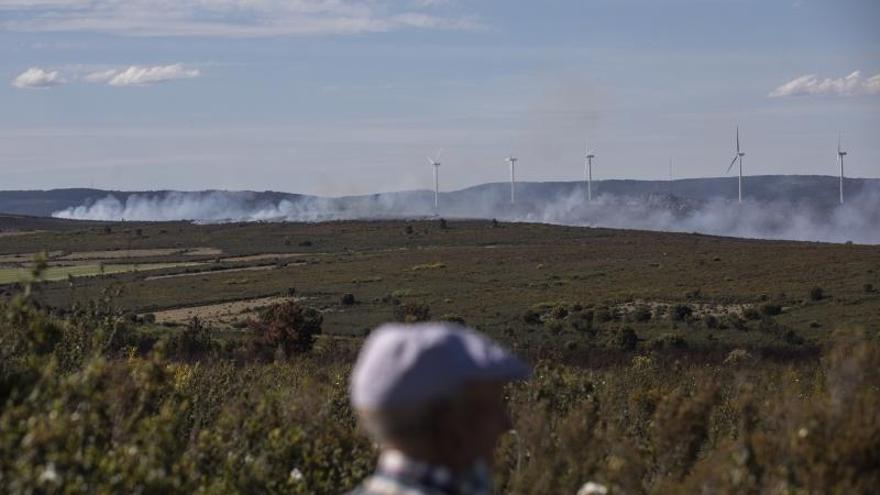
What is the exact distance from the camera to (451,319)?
79750 mm

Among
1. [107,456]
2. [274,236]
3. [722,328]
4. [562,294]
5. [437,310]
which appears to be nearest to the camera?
[107,456]

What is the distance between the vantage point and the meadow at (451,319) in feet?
35.7

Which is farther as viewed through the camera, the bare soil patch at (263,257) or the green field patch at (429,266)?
the bare soil patch at (263,257)

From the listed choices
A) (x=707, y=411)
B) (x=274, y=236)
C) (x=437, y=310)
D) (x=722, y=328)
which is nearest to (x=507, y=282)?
(x=437, y=310)

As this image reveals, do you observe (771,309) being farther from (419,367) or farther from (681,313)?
(419,367)

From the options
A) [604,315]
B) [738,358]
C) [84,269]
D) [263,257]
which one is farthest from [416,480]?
[263,257]

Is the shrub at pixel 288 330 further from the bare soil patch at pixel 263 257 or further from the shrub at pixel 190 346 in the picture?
the bare soil patch at pixel 263 257

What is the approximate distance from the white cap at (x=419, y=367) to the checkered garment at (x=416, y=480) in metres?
0.21

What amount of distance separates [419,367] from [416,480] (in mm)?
394

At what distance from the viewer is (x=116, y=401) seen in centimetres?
1298

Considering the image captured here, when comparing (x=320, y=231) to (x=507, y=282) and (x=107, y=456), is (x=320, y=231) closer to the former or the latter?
(x=507, y=282)

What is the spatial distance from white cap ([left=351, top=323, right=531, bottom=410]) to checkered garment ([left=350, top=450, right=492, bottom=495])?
21 centimetres

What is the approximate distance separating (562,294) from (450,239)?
64.1 m

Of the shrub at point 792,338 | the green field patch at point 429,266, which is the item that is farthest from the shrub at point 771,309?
the green field patch at point 429,266
